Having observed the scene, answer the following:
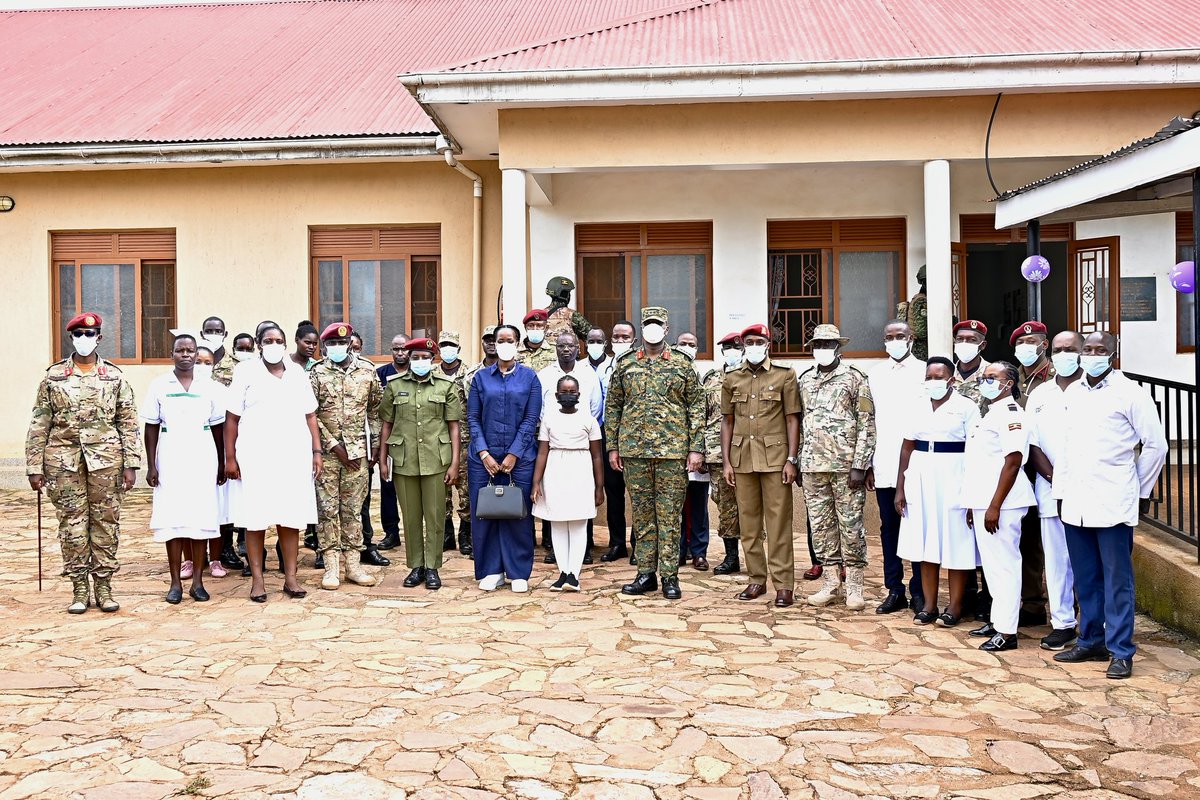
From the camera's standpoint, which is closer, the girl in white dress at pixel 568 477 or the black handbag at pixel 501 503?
the black handbag at pixel 501 503

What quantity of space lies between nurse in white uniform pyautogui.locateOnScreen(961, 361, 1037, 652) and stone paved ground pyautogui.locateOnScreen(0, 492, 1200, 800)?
26cm

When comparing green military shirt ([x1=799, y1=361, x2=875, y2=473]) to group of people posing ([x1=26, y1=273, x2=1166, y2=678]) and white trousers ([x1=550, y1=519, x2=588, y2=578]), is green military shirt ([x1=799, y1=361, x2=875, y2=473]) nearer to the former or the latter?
group of people posing ([x1=26, y1=273, x2=1166, y2=678])

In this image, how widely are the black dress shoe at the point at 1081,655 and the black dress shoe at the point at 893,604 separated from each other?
128 centimetres

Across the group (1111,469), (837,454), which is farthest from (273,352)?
(1111,469)

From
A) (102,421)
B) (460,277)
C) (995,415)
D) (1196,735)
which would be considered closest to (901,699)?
(1196,735)

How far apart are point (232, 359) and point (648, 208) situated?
16.7ft

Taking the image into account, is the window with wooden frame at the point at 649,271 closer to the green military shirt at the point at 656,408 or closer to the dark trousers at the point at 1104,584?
the green military shirt at the point at 656,408

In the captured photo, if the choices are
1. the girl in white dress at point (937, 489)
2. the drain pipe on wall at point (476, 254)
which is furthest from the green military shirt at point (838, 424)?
the drain pipe on wall at point (476, 254)

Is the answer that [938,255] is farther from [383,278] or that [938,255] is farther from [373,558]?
[383,278]

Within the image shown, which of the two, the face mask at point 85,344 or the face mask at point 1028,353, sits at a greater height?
the face mask at point 85,344

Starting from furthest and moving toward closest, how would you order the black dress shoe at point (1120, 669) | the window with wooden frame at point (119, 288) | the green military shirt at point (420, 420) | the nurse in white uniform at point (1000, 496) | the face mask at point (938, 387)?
1. the window with wooden frame at point (119, 288)
2. the green military shirt at point (420, 420)
3. the face mask at point (938, 387)
4. the nurse in white uniform at point (1000, 496)
5. the black dress shoe at point (1120, 669)

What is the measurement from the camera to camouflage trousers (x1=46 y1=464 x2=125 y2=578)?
6961mm

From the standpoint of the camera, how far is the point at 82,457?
7.02 meters

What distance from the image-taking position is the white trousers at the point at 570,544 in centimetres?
775
